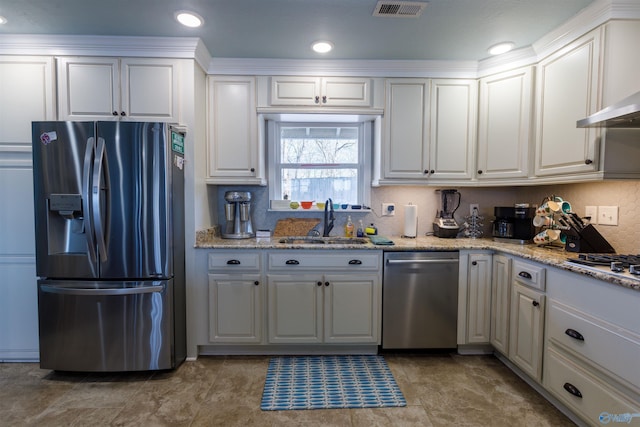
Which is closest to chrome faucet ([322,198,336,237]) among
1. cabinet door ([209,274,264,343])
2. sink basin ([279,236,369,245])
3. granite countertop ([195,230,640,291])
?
sink basin ([279,236,369,245])

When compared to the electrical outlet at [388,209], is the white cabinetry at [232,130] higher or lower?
higher

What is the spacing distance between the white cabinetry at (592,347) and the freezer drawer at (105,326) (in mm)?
2454

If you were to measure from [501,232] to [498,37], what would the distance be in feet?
4.98

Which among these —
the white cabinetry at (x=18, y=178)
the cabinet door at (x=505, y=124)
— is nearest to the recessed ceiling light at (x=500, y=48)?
the cabinet door at (x=505, y=124)

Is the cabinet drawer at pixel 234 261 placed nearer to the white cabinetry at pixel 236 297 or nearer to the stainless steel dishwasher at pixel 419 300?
the white cabinetry at pixel 236 297

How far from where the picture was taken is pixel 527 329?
1941mm

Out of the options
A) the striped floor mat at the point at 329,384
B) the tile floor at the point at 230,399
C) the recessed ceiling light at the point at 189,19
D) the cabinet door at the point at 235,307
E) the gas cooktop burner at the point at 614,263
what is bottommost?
the tile floor at the point at 230,399

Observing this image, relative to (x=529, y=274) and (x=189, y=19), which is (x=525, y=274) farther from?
(x=189, y=19)

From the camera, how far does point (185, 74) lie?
2.24 metres

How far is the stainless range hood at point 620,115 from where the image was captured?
142 centimetres

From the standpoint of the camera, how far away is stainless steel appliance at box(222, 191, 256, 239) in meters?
2.63

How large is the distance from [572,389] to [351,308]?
135 centimetres

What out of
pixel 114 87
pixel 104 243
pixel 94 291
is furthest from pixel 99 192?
pixel 114 87

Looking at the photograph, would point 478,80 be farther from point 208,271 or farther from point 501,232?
point 208,271
